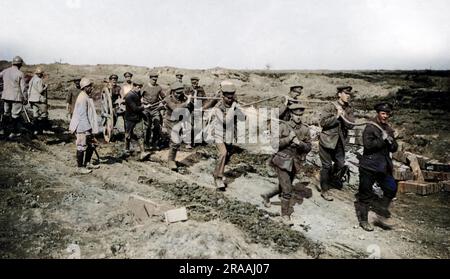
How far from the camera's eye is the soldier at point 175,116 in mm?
8398

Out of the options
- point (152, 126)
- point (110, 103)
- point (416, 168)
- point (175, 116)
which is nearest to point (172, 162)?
point (175, 116)

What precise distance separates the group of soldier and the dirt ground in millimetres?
351

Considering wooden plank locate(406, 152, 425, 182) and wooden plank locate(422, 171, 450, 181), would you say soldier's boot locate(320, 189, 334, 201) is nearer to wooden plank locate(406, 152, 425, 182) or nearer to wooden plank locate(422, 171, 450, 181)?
wooden plank locate(406, 152, 425, 182)

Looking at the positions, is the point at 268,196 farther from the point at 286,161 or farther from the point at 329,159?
the point at 329,159

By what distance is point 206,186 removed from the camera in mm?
7574

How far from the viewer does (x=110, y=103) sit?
10.2 m

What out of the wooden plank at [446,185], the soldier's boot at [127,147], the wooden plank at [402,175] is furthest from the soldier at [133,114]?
the wooden plank at [446,185]

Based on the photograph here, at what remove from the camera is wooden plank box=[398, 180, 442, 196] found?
26.4 feet

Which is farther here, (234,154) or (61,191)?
(234,154)

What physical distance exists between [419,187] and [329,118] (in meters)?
2.90

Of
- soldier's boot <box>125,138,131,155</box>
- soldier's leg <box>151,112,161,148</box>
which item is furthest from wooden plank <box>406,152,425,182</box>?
soldier's boot <box>125,138,131,155</box>
